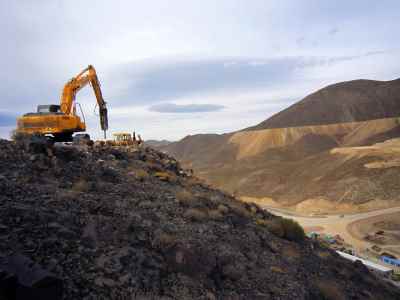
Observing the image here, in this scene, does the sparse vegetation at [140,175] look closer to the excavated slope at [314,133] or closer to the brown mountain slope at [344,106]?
the excavated slope at [314,133]

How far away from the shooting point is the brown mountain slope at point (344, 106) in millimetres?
112500

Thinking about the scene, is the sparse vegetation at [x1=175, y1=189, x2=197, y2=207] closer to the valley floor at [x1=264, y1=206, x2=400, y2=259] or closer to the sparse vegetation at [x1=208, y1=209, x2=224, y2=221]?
the sparse vegetation at [x1=208, y1=209, x2=224, y2=221]

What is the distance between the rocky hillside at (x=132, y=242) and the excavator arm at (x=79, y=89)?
11.9 feet

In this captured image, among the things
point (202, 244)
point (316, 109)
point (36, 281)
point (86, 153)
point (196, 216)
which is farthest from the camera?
point (316, 109)

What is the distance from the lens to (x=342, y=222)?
40.9 meters

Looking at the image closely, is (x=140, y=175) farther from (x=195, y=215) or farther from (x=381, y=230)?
(x=381, y=230)

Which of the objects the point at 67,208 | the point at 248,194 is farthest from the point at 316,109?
the point at 67,208

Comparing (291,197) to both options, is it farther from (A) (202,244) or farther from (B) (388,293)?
(A) (202,244)

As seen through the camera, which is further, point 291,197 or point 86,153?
point 291,197

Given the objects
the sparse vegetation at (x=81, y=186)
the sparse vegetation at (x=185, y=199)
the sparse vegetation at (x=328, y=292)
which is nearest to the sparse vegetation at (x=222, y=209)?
the sparse vegetation at (x=185, y=199)

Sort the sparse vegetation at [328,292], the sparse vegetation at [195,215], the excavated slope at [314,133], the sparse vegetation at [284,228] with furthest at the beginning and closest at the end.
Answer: the excavated slope at [314,133], the sparse vegetation at [284,228], the sparse vegetation at [195,215], the sparse vegetation at [328,292]

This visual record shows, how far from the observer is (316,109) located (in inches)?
4779

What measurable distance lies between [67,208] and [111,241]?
1.43 meters

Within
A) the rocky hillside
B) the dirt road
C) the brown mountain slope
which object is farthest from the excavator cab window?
the brown mountain slope
